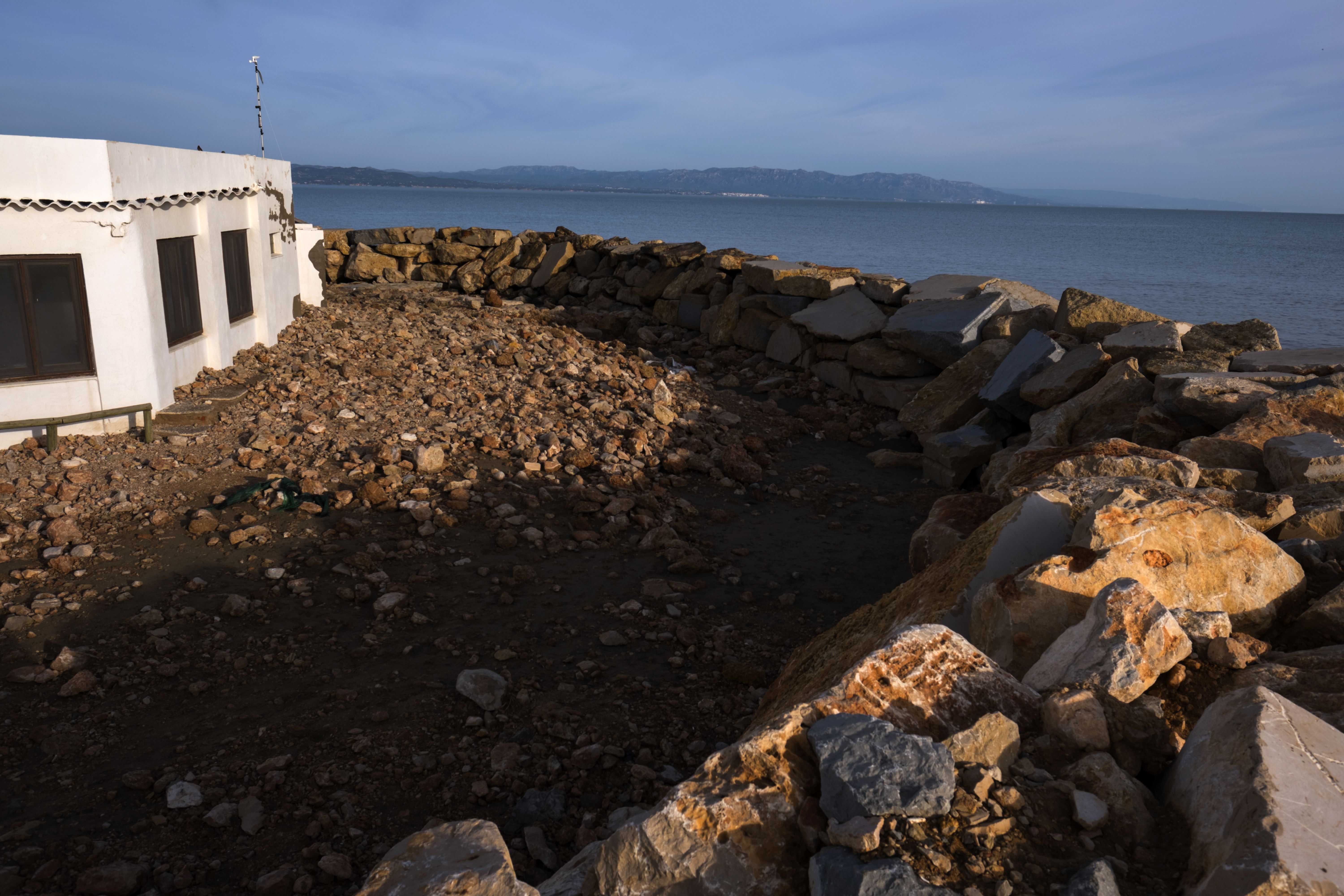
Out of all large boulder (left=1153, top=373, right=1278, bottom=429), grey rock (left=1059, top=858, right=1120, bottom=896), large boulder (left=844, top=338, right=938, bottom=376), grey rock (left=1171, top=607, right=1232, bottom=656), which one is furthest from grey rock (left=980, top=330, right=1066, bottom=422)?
grey rock (left=1059, top=858, right=1120, bottom=896)

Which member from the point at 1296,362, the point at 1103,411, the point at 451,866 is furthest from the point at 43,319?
the point at 1296,362

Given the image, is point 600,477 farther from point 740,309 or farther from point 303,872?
point 740,309

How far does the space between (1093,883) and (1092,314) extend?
7.78 meters

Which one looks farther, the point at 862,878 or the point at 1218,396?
the point at 1218,396

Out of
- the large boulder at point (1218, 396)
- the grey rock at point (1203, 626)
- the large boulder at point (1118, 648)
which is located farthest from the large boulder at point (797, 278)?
the large boulder at point (1118, 648)

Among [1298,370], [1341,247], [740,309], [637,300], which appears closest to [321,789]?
[1298,370]

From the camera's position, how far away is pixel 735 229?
77.8m

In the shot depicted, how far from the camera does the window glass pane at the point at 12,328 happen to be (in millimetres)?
7082

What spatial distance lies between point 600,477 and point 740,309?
6.03 metres

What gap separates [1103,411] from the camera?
6.80 m

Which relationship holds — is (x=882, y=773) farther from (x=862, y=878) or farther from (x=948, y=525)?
(x=948, y=525)

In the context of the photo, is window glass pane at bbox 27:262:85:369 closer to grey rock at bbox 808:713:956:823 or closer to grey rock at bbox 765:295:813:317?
grey rock at bbox 808:713:956:823

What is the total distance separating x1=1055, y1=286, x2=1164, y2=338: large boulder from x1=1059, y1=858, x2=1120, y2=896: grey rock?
7.55 metres

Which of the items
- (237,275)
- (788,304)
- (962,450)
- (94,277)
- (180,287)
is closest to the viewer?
(94,277)
